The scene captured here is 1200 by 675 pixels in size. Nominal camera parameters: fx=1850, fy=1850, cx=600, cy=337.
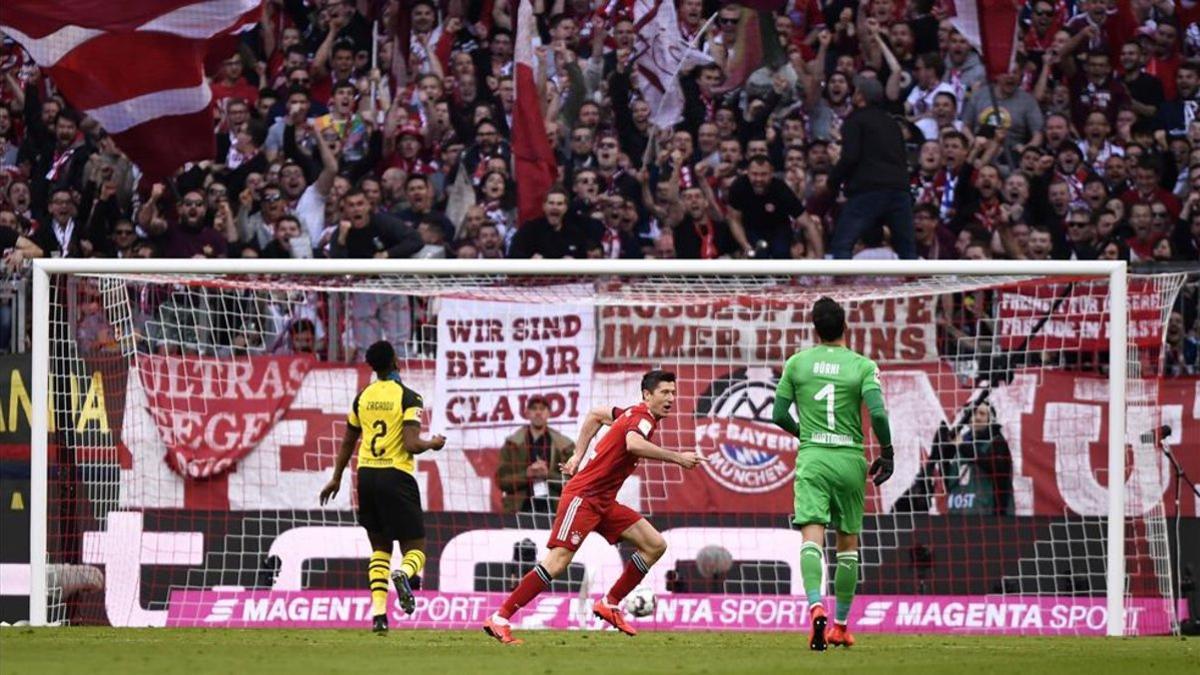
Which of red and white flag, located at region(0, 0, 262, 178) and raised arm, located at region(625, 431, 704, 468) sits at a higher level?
red and white flag, located at region(0, 0, 262, 178)

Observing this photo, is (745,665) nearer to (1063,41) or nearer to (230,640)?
(230,640)

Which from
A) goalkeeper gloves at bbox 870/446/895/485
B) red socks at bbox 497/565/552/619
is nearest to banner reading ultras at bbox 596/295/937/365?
red socks at bbox 497/565/552/619

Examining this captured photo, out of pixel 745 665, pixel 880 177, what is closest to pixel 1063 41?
pixel 880 177

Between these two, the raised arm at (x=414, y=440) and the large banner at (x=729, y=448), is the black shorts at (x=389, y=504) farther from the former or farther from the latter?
the large banner at (x=729, y=448)

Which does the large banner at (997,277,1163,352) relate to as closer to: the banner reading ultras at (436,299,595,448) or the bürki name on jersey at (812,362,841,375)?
the banner reading ultras at (436,299,595,448)

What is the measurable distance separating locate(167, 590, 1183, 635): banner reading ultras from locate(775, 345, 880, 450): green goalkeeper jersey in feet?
11.9

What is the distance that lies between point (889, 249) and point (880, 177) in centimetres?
68

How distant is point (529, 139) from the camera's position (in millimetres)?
17281

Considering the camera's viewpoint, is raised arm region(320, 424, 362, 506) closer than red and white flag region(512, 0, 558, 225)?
Yes

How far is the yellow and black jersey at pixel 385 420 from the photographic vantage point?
37.6 feet

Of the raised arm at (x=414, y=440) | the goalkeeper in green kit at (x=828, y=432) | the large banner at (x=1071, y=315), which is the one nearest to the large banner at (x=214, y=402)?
the raised arm at (x=414, y=440)

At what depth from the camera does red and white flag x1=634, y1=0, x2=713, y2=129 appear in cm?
1750

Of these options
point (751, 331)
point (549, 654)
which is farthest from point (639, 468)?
point (549, 654)

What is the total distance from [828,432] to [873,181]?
6.50 metres
